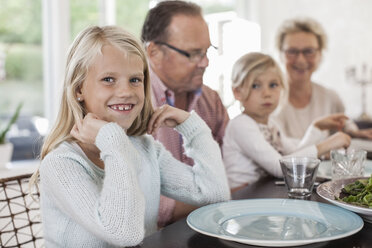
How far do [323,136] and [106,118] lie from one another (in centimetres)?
129

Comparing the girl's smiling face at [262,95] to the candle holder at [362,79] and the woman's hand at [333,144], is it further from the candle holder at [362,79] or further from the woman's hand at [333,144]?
the candle holder at [362,79]

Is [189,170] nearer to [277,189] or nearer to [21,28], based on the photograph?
[277,189]

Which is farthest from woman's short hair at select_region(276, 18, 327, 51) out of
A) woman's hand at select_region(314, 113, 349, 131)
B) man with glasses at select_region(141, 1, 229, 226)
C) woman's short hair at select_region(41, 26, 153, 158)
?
woman's short hair at select_region(41, 26, 153, 158)

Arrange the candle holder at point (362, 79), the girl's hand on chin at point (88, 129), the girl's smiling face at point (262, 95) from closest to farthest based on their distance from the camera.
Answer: the girl's hand on chin at point (88, 129), the girl's smiling face at point (262, 95), the candle holder at point (362, 79)

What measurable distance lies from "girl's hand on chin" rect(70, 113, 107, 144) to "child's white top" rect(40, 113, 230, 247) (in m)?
0.03

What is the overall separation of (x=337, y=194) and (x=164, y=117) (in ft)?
1.72

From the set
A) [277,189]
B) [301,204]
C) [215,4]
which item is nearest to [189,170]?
[277,189]

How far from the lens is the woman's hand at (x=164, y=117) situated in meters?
1.35

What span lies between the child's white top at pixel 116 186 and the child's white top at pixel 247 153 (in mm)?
411

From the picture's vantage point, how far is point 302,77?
2725 mm

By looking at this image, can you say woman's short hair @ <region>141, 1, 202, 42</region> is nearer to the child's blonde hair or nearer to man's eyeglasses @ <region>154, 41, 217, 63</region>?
man's eyeglasses @ <region>154, 41, 217, 63</region>

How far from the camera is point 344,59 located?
536 cm

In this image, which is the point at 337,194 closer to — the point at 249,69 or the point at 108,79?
the point at 108,79

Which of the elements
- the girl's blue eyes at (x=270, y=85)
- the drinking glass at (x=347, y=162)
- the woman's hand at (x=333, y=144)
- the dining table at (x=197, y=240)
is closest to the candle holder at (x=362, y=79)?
the girl's blue eyes at (x=270, y=85)
